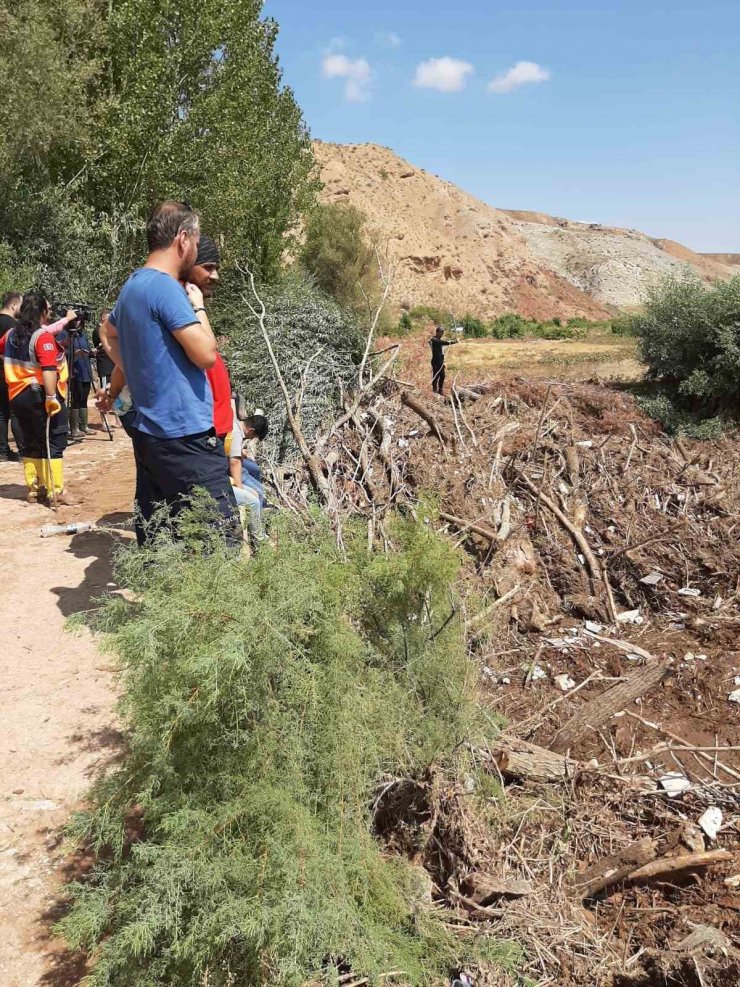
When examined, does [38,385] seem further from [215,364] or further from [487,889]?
[487,889]

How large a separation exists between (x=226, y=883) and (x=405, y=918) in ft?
2.22

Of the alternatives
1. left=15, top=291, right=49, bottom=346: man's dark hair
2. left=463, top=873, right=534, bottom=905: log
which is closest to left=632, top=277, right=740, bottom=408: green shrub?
left=15, top=291, right=49, bottom=346: man's dark hair

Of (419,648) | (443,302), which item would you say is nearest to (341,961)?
(419,648)

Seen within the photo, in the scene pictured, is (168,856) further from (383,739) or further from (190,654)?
(383,739)

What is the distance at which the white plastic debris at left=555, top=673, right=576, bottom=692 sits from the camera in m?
4.69

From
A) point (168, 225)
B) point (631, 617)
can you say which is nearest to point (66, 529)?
point (168, 225)

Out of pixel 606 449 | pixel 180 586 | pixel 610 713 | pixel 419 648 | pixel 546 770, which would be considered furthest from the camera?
pixel 606 449

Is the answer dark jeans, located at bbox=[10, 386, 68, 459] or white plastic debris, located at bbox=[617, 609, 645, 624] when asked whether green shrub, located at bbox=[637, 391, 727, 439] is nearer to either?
white plastic debris, located at bbox=[617, 609, 645, 624]

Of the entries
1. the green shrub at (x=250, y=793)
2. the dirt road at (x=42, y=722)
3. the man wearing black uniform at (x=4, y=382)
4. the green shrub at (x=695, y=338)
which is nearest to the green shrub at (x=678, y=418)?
the green shrub at (x=695, y=338)

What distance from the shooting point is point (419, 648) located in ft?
8.30

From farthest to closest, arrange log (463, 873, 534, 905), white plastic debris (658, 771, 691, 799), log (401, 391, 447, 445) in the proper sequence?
log (401, 391, 447, 445) → white plastic debris (658, 771, 691, 799) → log (463, 873, 534, 905)

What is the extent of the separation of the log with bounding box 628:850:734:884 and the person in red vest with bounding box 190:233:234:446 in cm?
251

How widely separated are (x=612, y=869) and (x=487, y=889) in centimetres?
79

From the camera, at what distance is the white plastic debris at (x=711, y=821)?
10.7 ft
